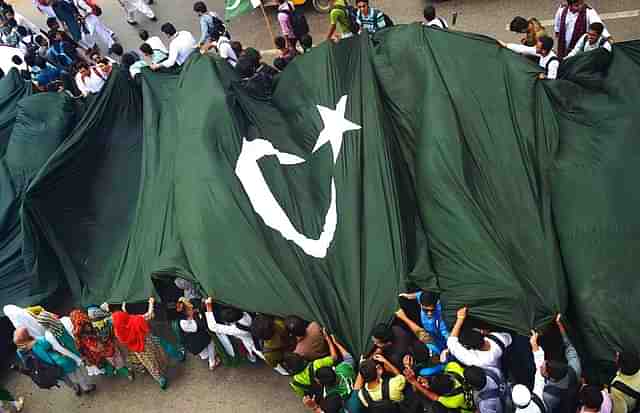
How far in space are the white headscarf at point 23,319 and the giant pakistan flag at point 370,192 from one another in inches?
21.9

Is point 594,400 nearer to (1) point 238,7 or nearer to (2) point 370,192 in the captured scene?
(2) point 370,192

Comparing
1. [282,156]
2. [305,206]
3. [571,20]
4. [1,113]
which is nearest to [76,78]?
[1,113]

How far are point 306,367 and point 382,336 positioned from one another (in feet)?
2.27

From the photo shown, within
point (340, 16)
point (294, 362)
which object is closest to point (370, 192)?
point (294, 362)

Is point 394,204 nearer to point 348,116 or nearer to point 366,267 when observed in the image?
point 366,267

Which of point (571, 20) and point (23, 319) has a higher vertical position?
point (571, 20)

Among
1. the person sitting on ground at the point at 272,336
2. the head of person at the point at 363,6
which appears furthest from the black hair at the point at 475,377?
the head of person at the point at 363,6

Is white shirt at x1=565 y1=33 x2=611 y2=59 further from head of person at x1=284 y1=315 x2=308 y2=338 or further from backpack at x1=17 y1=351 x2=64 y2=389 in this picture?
backpack at x1=17 y1=351 x2=64 y2=389

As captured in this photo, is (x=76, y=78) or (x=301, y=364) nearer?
(x=301, y=364)

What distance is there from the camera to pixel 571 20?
6562mm

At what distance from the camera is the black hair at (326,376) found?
4.36 metres

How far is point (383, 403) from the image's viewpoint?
4059mm

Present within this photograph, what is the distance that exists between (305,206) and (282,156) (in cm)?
63

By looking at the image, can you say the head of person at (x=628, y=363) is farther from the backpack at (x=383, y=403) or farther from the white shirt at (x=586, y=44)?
the white shirt at (x=586, y=44)
